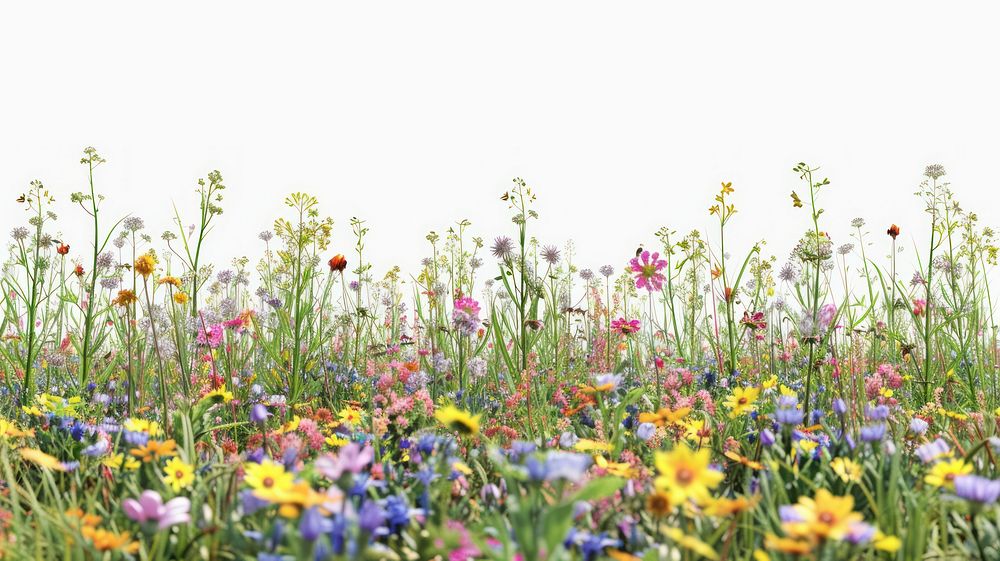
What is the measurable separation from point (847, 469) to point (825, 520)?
799 millimetres

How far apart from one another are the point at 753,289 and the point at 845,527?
6.00m

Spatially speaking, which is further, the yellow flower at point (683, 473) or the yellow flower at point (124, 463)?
the yellow flower at point (124, 463)

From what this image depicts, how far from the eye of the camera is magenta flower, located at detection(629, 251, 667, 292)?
15.0ft

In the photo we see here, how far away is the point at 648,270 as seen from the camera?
4602mm

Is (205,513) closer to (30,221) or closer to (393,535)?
(393,535)

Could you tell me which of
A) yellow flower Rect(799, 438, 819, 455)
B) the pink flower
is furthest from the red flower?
yellow flower Rect(799, 438, 819, 455)

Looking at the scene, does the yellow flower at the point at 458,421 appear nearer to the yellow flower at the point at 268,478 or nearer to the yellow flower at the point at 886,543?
the yellow flower at the point at 268,478

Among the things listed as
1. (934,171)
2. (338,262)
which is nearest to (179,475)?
(338,262)

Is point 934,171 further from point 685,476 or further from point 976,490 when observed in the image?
point 685,476

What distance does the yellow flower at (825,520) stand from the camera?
1.10 meters

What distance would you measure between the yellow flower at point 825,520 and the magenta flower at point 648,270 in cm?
343

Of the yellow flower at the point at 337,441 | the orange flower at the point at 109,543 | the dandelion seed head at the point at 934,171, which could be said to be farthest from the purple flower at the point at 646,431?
the dandelion seed head at the point at 934,171

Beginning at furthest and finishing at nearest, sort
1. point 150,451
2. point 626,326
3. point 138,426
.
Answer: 1. point 626,326
2. point 138,426
3. point 150,451

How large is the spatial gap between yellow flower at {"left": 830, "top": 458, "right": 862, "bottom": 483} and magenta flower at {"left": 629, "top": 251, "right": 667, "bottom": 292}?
106 inches
